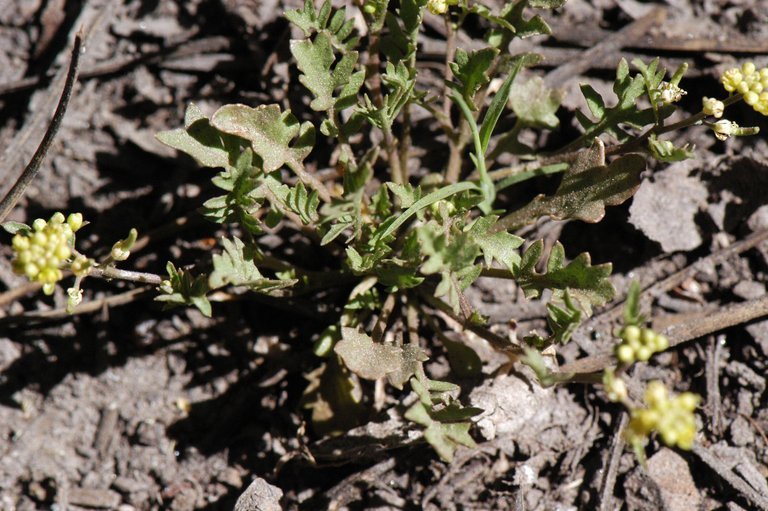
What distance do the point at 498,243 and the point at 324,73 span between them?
113 cm

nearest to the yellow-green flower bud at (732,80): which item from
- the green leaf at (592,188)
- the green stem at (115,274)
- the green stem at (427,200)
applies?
the green leaf at (592,188)

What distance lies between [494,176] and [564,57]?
97 centimetres

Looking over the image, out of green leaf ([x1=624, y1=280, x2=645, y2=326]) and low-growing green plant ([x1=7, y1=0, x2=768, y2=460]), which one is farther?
low-growing green plant ([x1=7, y1=0, x2=768, y2=460])

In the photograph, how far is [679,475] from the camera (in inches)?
136

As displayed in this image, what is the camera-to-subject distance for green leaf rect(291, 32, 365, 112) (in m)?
3.07

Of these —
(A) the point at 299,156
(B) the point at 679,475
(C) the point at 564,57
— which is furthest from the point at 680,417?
(C) the point at 564,57

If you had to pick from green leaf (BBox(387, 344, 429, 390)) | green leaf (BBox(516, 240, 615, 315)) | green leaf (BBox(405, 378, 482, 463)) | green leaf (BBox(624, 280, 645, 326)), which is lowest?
green leaf (BBox(405, 378, 482, 463))

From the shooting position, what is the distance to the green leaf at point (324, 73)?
3.07 meters

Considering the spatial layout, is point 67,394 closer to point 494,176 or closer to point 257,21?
point 257,21

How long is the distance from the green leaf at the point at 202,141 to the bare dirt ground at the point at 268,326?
3.18 feet

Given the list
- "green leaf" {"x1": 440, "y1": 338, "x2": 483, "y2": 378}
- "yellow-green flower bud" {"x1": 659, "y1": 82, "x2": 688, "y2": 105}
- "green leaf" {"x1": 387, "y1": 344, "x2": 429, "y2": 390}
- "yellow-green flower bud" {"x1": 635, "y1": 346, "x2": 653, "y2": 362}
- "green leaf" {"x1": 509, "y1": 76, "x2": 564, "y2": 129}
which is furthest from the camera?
"green leaf" {"x1": 509, "y1": 76, "x2": 564, "y2": 129}

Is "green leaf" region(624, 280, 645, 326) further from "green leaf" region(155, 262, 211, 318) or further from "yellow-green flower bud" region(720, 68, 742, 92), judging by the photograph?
"green leaf" region(155, 262, 211, 318)

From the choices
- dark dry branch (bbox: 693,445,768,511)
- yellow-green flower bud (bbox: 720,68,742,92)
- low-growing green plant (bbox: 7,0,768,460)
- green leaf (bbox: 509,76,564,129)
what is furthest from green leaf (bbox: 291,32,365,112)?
dark dry branch (bbox: 693,445,768,511)

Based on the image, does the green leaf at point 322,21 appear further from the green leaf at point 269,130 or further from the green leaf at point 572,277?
the green leaf at point 572,277
